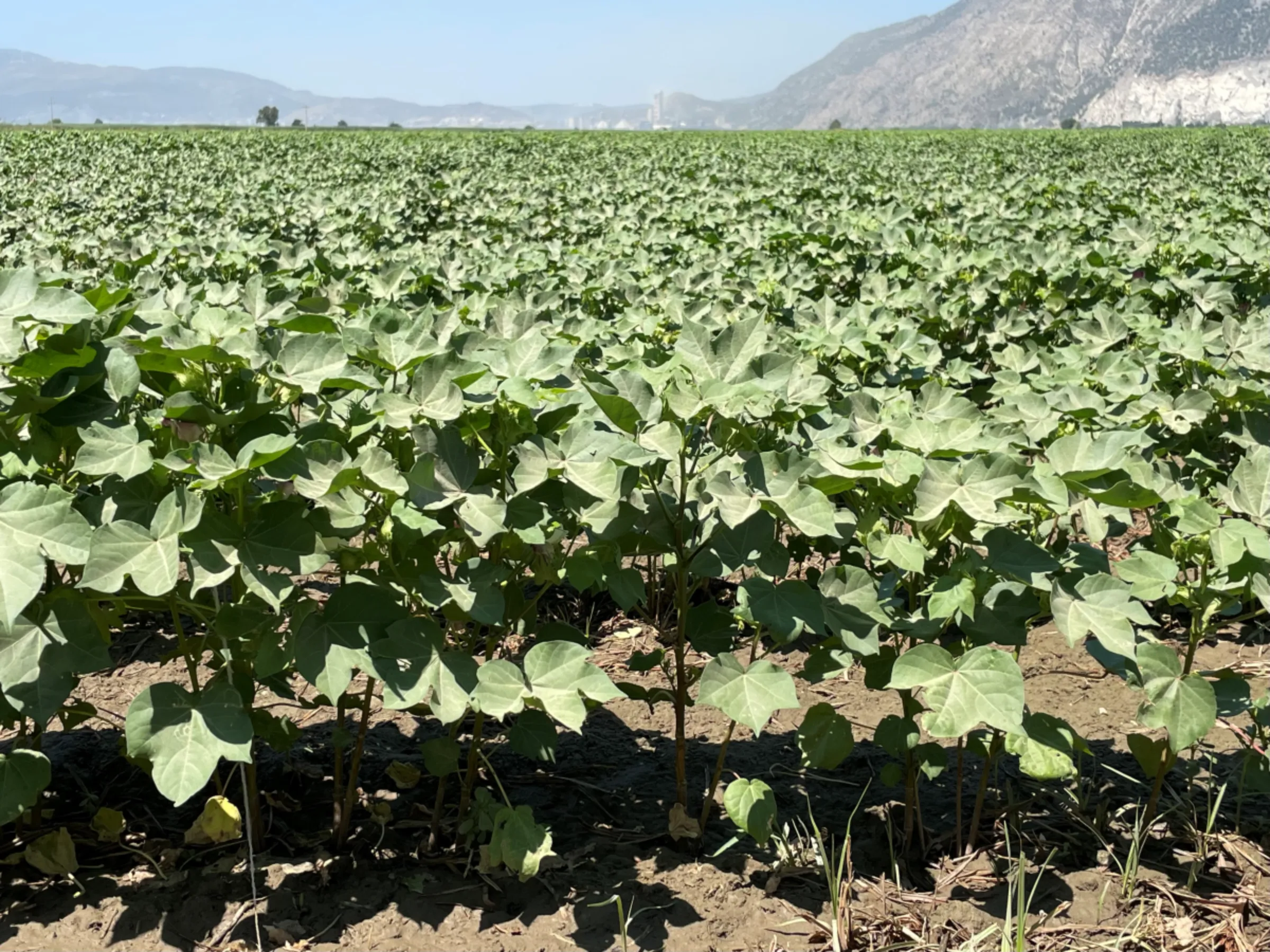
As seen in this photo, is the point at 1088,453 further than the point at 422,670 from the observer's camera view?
Yes

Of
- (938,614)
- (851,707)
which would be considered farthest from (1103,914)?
(851,707)

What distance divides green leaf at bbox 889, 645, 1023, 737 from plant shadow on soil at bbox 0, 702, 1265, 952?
48 cm

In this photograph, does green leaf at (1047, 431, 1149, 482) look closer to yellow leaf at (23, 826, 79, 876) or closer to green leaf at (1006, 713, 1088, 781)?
green leaf at (1006, 713, 1088, 781)

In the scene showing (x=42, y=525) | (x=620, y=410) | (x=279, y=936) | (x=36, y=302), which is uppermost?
(x=36, y=302)

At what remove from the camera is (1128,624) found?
1.64 m

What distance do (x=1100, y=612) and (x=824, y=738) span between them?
523 millimetres

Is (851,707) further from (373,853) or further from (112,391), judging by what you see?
(112,391)

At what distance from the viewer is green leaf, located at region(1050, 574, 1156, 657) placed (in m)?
1.63

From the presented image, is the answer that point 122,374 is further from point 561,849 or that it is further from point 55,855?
point 561,849

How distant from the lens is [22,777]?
5.82 feet

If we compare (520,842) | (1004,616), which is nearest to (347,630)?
(520,842)

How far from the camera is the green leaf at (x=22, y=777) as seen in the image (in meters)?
1.75

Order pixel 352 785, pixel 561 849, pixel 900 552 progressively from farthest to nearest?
pixel 561 849
pixel 352 785
pixel 900 552

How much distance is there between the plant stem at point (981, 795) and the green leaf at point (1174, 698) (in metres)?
0.29
